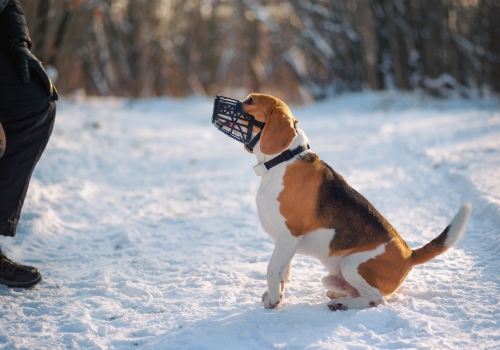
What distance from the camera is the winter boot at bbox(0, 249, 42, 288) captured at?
3660mm

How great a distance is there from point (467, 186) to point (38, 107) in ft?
16.6

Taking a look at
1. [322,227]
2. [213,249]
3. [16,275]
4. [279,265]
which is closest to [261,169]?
[322,227]

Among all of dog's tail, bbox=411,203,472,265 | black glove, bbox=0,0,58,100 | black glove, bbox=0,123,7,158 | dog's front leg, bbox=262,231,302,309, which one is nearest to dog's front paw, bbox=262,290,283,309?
dog's front leg, bbox=262,231,302,309

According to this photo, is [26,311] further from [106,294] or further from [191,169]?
[191,169]

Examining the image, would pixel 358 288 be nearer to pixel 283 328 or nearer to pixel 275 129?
pixel 283 328

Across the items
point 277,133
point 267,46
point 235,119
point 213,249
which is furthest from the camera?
point 267,46

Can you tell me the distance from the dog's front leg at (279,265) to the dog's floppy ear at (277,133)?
0.62 m

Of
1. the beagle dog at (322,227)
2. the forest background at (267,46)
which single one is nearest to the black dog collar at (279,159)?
the beagle dog at (322,227)

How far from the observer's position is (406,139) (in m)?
9.66

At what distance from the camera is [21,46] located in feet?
12.1

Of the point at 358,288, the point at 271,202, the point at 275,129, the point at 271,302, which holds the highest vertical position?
the point at 275,129

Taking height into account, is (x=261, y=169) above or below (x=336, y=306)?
above

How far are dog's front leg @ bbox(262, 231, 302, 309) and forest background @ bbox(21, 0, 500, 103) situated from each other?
400 inches

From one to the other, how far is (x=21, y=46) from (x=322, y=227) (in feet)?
8.93
